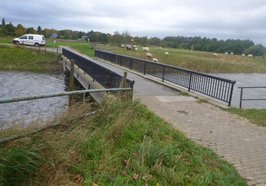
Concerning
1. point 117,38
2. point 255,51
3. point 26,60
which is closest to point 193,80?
point 26,60

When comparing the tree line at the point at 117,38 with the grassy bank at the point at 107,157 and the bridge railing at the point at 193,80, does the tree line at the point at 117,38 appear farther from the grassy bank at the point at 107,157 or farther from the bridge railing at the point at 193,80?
the grassy bank at the point at 107,157

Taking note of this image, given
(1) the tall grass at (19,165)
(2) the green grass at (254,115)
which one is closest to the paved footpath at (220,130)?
(2) the green grass at (254,115)

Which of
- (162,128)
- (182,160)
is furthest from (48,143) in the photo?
(162,128)

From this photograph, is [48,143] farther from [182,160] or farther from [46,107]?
[182,160]

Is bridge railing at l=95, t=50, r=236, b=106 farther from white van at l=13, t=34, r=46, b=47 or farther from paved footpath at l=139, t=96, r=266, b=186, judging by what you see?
white van at l=13, t=34, r=46, b=47

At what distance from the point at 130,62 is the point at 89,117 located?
17.5 m

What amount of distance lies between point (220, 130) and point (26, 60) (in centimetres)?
3507

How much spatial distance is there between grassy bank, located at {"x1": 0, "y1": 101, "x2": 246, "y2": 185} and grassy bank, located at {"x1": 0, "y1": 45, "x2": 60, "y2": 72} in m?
31.9

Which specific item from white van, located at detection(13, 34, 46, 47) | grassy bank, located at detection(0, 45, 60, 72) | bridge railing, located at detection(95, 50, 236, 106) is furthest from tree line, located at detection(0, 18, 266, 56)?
bridge railing, located at detection(95, 50, 236, 106)

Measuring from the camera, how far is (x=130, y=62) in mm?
22906

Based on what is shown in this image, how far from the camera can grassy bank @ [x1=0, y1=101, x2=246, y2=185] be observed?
12.2 ft

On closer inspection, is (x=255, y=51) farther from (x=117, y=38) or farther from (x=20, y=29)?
(x=20, y=29)

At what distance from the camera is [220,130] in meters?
8.13

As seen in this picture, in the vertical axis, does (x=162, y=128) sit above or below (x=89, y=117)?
below
